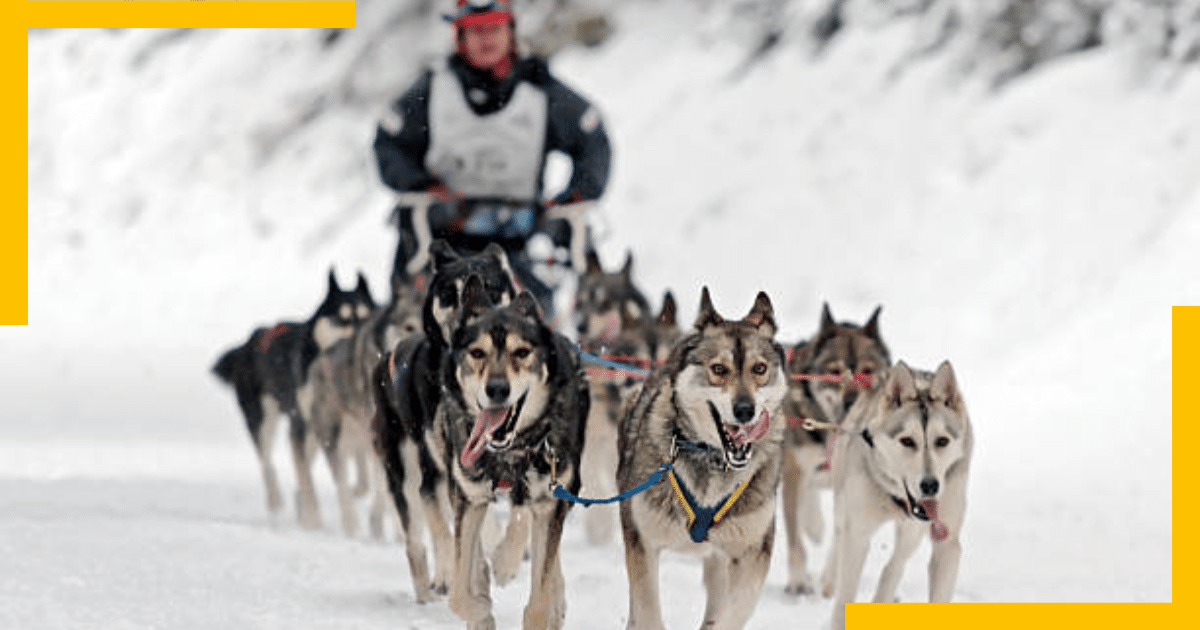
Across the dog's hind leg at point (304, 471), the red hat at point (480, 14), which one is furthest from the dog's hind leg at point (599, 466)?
the red hat at point (480, 14)

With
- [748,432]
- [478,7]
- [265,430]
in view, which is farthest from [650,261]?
[748,432]

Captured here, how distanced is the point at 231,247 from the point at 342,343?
15.4 metres

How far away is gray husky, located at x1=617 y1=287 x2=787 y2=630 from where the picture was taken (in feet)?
14.0

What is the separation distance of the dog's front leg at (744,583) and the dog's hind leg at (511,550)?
0.70m

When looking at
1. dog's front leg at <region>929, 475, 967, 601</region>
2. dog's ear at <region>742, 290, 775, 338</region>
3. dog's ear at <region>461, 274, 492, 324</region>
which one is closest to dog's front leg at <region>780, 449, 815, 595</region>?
dog's front leg at <region>929, 475, 967, 601</region>

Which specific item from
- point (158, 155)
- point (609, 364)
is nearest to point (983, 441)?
point (609, 364)

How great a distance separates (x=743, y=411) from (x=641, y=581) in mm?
558

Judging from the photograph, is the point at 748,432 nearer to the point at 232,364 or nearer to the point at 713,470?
the point at 713,470

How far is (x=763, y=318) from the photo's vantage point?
436 cm

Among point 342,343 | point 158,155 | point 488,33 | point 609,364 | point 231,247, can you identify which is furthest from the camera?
point 158,155

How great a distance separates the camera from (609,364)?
5391 mm

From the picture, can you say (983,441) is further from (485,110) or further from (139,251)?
(139,251)

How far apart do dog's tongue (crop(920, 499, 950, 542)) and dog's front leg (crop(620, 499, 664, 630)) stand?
88 centimetres

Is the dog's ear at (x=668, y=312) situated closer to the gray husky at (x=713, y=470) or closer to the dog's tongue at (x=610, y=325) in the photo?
the gray husky at (x=713, y=470)
